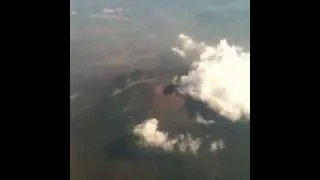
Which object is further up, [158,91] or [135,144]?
[158,91]
